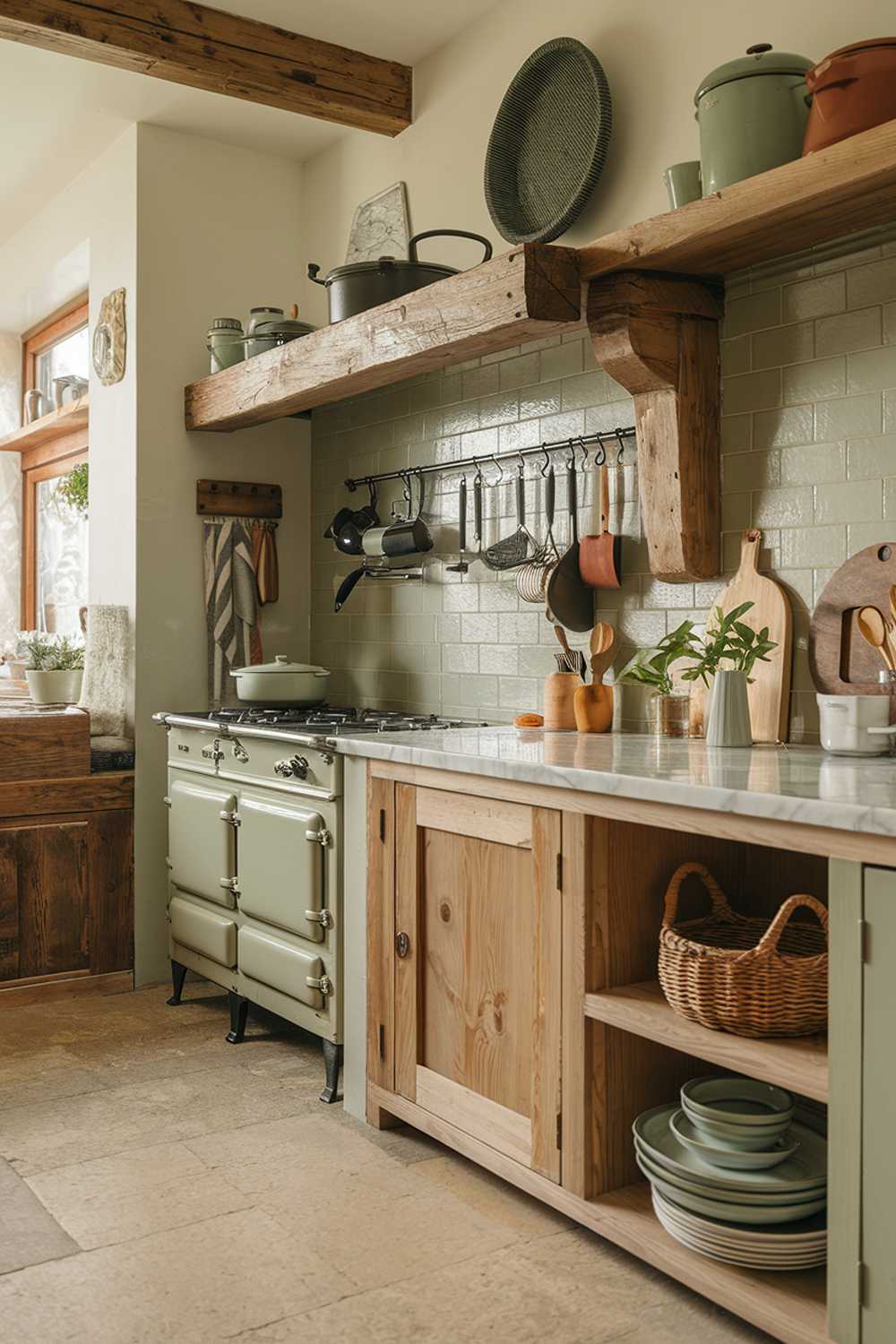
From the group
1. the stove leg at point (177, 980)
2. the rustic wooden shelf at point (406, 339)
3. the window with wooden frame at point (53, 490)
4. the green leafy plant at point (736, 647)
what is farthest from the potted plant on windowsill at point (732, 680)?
the window with wooden frame at point (53, 490)

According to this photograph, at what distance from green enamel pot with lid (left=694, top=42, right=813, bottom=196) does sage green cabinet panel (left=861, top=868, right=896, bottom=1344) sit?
1477 mm

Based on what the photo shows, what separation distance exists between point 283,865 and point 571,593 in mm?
1032

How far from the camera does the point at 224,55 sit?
3.61 metres

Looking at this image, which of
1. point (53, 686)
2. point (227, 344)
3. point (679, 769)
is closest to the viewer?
point (679, 769)

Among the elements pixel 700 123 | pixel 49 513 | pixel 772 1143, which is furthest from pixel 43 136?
pixel 772 1143

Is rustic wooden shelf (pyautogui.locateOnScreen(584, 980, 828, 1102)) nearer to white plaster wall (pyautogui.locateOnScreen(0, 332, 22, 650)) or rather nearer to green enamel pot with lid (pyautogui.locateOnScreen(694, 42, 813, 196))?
green enamel pot with lid (pyautogui.locateOnScreen(694, 42, 813, 196))

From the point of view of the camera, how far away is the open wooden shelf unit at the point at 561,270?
2240 mm

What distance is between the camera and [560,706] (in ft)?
10.3

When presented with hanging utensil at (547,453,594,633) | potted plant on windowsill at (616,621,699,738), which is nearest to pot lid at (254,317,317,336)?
hanging utensil at (547,453,594,633)

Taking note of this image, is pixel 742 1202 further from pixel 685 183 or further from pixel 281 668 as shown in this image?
pixel 281 668

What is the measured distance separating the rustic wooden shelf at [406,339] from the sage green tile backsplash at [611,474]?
0.93 feet

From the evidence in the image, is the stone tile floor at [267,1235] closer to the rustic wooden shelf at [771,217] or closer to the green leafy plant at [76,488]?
the rustic wooden shelf at [771,217]

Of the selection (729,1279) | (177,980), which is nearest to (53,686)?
(177,980)

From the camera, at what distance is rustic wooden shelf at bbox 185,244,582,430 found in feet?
9.10
